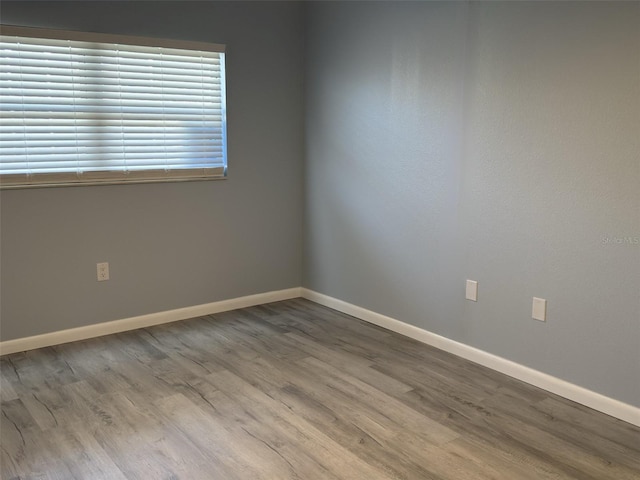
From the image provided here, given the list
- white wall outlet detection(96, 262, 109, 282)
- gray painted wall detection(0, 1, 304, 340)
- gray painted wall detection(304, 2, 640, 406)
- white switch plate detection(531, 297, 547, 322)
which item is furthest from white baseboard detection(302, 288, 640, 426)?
white wall outlet detection(96, 262, 109, 282)

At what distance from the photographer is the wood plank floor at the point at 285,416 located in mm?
2320

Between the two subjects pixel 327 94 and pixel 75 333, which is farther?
pixel 327 94

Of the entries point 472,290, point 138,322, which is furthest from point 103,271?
point 472,290

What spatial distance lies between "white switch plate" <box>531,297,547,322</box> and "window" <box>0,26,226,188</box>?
89.8 inches

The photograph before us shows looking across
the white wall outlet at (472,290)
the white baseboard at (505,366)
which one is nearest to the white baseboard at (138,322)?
the white baseboard at (505,366)

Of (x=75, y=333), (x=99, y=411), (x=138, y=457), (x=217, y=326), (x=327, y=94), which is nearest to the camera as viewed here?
(x=138, y=457)

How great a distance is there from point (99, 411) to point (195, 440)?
57cm

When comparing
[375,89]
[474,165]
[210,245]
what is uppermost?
[375,89]

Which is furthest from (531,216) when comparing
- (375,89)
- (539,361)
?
(375,89)

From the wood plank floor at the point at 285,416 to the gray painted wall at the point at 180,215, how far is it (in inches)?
14.7

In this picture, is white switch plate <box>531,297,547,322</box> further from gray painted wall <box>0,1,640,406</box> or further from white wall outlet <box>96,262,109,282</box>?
white wall outlet <box>96,262,109,282</box>

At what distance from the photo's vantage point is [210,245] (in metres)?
4.18

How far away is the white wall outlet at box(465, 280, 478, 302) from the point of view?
3.34m

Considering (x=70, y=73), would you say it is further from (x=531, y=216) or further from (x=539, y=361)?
(x=539, y=361)
